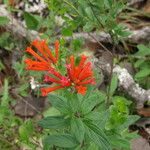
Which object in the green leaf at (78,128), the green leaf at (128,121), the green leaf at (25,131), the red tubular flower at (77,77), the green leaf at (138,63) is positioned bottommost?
the green leaf at (25,131)

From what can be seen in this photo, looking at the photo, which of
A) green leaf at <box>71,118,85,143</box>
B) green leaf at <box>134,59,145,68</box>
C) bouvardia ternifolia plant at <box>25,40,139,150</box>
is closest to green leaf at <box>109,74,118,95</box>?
green leaf at <box>134,59,145,68</box>

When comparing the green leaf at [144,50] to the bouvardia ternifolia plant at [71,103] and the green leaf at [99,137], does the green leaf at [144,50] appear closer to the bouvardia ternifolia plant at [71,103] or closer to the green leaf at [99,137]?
the bouvardia ternifolia plant at [71,103]

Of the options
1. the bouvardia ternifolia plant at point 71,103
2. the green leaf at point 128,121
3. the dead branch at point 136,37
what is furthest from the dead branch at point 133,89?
the bouvardia ternifolia plant at point 71,103

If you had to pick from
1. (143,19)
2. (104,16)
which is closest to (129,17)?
(143,19)

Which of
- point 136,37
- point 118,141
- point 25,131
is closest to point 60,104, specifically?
point 118,141

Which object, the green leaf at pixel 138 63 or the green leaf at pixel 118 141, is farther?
the green leaf at pixel 138 63

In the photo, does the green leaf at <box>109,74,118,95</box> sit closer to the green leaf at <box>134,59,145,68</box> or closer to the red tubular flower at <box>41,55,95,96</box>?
the green leaf at <box>134,59,145,68</box>

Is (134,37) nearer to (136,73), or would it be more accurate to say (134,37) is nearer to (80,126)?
(136,73)
